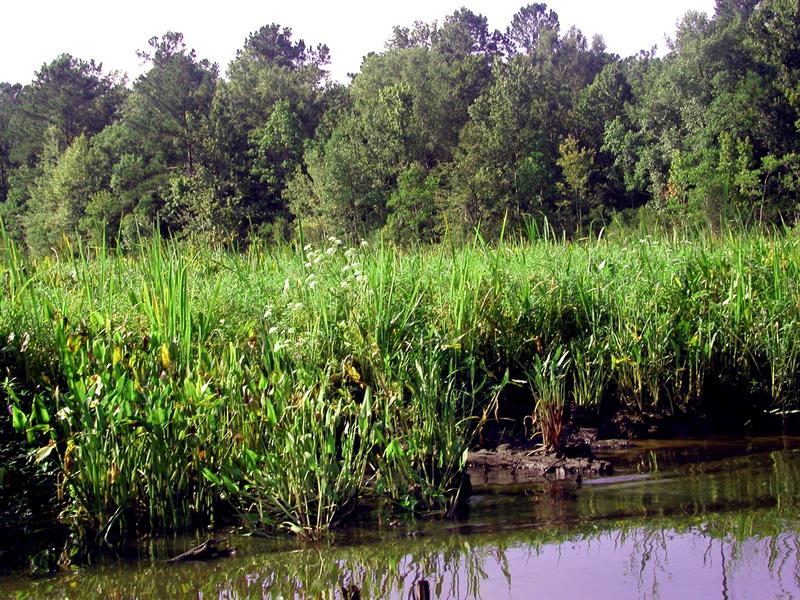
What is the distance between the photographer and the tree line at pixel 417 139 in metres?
45.2

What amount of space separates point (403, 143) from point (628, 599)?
177 feet

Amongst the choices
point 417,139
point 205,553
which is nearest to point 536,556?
point 205,553

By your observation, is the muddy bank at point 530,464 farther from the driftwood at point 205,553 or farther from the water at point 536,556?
the driftwood at point 205,553

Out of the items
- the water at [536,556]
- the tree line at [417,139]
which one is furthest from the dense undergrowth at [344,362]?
the tree line at [417,139]

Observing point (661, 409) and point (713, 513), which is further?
point (661, 409)

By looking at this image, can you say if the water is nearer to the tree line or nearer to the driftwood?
the driftwood

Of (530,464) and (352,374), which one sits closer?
(352,374)

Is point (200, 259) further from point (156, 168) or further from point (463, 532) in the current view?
point (156, 168)

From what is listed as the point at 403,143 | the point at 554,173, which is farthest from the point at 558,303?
the point at 403,143

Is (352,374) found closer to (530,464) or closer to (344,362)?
(344,362)

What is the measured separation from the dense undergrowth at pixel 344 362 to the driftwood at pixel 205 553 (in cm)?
18

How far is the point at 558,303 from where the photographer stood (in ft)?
18.7

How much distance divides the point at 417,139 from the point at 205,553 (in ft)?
177

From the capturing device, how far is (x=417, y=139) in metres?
56.4
